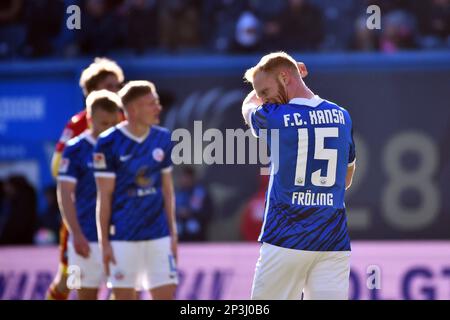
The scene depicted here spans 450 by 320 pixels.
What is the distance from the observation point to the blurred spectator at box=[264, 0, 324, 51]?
13.6m

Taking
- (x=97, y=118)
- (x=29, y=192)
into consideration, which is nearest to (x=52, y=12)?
(x=29, y=192)

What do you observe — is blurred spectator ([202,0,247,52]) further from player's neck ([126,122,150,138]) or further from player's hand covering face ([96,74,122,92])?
player's neck ([126,122,150,138])

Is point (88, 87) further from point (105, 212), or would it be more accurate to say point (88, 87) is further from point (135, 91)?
point (105, 212)

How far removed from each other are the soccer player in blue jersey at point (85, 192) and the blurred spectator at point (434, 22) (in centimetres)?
701

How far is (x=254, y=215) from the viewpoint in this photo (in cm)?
1316

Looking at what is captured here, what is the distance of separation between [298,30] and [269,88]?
830 centimetres

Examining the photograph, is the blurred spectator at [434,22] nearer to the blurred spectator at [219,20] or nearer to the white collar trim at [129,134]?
the blurred spectator at [219,20]

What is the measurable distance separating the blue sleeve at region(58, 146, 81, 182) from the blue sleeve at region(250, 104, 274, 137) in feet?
7.65

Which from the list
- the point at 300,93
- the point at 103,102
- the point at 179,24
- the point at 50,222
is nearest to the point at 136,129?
the point at 103,102

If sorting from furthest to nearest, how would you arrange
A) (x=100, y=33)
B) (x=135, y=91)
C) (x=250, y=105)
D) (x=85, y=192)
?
1. (x=100, y=33)
2. (x=85, y=192)
3. (x=135, y=91)
4. (x=250, y=105)

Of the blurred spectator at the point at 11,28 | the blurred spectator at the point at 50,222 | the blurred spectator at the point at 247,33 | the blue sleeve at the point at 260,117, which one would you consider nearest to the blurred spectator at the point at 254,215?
the blurred spectator at the point at 247,33

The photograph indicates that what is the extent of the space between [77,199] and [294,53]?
618cm
